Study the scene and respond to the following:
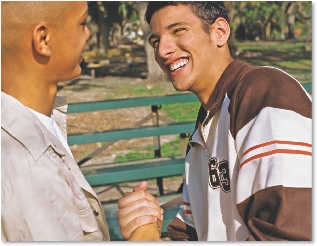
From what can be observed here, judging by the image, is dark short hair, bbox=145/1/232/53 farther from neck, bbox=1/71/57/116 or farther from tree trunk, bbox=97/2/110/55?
tree trunk, bbox=97/2/110/55

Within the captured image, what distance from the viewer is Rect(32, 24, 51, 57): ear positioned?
5.08 ft

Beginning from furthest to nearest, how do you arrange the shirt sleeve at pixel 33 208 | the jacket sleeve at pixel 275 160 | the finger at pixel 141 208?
1. the finger at pixel 141 208
2. the jacket sleeve at pixel 275 160
3. the shirt sleeve at pixel 33 208

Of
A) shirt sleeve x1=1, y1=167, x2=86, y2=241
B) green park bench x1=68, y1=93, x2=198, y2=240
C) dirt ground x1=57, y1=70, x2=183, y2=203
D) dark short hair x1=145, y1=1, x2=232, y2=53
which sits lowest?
dirt ground x1=57, y1=70, x2=183, y2=203

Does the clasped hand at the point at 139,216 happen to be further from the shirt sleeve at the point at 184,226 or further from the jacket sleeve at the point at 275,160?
the shirt sleeve at the point at 184,226

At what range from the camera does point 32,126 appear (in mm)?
1540

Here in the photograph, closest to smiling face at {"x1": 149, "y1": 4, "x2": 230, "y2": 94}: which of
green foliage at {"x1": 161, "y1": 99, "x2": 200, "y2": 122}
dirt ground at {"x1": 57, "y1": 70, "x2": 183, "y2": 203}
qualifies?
dirt ground at {"x1": 57, "y1": 70, "x2": 183, "y2": 203}

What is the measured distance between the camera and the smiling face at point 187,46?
2346 mm

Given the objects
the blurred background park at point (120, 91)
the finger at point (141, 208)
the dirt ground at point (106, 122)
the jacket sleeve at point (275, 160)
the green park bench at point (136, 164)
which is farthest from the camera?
→ the blurred background park at point (120, 91)

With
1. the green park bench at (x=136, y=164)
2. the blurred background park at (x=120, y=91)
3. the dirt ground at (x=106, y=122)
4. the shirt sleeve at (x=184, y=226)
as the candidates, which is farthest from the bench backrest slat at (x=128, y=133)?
the shirt sleeve at (x=184, y=226)

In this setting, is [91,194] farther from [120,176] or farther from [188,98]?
[188,98]

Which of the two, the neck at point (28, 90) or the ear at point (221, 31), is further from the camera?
the ear at point (221, 31)

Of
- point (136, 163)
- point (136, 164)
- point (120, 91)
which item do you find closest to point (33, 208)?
point (136, 164)

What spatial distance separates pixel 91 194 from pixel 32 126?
37cm

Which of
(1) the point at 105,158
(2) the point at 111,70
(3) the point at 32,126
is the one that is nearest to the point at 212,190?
(3) the point at 32,126
